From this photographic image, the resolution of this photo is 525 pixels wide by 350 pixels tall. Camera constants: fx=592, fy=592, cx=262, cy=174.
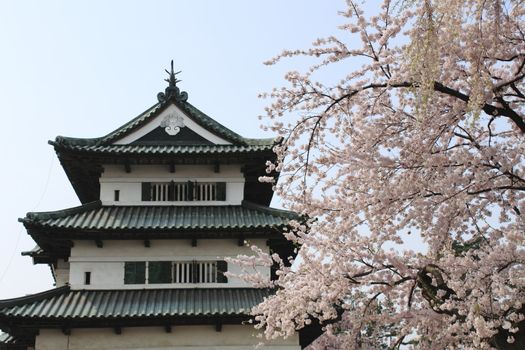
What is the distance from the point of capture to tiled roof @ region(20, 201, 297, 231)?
16.3m

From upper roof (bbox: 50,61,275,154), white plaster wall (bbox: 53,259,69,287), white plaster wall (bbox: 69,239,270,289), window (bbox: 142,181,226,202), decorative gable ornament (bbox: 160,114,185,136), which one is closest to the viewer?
white plaster wall (bbox: 69,239,270,289)

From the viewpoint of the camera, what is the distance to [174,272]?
54.6 ft

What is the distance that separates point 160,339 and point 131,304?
3.96ft

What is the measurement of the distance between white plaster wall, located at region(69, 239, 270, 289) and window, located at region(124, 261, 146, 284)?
0.11 metres

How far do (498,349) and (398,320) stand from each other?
2.05m

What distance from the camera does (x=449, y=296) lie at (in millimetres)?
8930

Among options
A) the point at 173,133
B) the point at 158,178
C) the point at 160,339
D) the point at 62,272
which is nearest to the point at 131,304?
the point at 160,339

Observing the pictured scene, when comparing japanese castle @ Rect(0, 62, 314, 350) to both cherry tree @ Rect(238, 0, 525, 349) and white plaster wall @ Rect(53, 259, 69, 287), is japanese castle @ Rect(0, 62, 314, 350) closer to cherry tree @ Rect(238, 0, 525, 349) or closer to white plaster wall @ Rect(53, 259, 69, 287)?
white plaster wall @ Rect(53, 259, 69, 287)

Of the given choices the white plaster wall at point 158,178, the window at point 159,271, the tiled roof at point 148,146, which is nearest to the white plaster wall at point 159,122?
the tiled roof at point 148,146

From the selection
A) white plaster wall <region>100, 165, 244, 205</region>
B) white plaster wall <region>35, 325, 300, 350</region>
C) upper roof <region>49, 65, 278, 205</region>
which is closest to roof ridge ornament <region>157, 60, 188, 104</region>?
upper roof <region>49, 65, 278, 205</region>

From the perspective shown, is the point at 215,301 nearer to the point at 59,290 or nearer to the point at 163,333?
the point at 163,333

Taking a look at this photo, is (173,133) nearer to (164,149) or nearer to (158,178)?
(164,149)

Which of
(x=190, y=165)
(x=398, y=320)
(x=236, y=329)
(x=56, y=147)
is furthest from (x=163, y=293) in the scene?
(x=398, y=320)

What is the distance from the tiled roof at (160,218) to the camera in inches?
642
